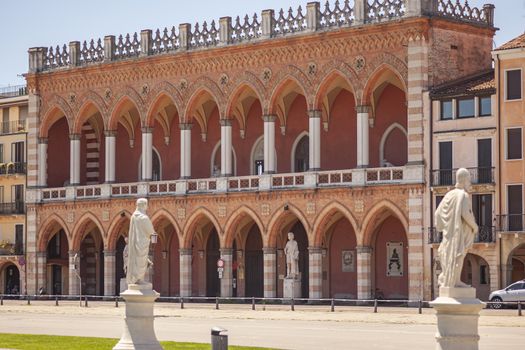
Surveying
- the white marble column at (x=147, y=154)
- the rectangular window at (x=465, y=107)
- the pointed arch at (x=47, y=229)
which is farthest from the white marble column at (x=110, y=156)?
the rectangular window at (x=465, y=107)

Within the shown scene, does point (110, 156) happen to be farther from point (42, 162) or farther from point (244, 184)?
point (244, 184)

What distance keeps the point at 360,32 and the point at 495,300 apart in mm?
14492

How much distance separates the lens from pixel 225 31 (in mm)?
68000

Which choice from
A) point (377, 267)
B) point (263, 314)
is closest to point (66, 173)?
point (377, 267)

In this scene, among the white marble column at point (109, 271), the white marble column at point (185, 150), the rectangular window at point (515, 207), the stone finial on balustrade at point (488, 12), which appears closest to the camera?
the rectangular window at point (515, 207)

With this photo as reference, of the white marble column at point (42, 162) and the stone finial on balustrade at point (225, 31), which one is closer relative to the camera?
the stone finial on balustrade at point (225, 31)

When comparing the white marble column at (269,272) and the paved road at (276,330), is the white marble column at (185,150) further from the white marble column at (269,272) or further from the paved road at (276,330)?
the paved road at (276,330)

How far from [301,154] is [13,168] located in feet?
65.5

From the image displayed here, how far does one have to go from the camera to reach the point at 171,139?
75375 millimetres

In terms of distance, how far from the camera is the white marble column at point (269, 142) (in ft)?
216

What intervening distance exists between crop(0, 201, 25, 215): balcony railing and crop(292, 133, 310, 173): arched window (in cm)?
1844

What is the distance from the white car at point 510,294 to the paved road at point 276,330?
9.41 m

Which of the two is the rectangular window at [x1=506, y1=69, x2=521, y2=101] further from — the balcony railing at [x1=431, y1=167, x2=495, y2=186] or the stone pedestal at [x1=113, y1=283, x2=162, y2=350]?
the stone pedestal at [x1=113, y1=283, x2=162, y2=350]

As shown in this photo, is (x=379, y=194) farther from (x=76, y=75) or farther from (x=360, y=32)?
(x=76, y=75)
